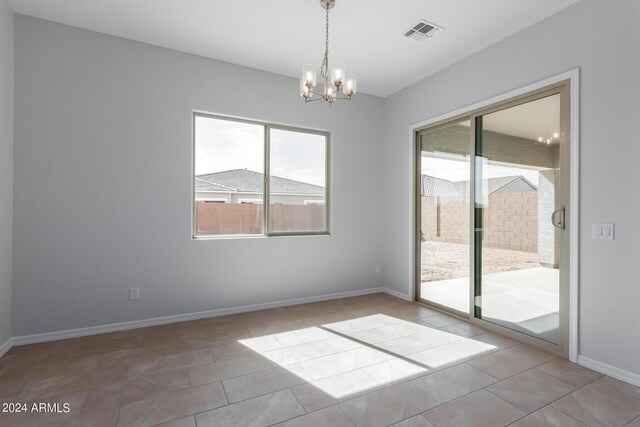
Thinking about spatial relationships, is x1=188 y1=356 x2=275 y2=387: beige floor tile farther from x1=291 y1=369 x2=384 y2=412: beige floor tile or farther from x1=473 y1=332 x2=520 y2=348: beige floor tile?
x1=473 y1=332 x2=520 y2=348: beige floor tile

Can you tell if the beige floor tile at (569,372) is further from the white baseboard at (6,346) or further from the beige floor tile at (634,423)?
the white baseboard at (6,346)

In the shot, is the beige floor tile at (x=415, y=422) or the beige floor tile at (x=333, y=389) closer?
the beige floor tile at (x=415, y=422)

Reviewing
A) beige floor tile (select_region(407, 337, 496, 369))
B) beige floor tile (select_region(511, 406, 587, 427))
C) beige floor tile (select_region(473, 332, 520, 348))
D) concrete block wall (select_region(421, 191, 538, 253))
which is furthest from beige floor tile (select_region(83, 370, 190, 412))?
concrete block wall (select_region(421, 191, 538, 253))

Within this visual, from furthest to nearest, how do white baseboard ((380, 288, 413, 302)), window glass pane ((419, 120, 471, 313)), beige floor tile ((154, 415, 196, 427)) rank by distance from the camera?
white baseboard ((380, 288, 413, 302)) → window glass pane ((419, 120, 471, 313)) → beige floor tile ((154, 415, 196, 427))

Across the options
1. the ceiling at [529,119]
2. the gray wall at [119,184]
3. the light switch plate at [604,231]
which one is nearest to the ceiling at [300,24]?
the gray wall at [119,184]

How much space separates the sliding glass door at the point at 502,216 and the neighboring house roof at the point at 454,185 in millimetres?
11

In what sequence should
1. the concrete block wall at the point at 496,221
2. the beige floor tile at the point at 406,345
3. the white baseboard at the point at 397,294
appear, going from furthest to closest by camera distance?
the white baseboard at the point at 397,294 → the concrete block wall at the point at 496,221 → the beige floor tile at the point at 406,345

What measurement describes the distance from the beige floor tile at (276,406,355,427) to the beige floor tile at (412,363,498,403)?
0.66 m

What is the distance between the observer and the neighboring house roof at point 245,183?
12.0ft

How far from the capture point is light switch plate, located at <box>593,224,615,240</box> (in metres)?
2.33

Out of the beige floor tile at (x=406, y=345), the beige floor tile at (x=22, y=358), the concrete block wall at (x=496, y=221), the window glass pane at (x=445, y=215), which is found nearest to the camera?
the beige floor tile at (x=22, y=358)

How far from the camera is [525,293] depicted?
2988mm

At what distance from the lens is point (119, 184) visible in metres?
3.13

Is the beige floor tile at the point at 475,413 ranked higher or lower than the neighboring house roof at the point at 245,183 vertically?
lower
